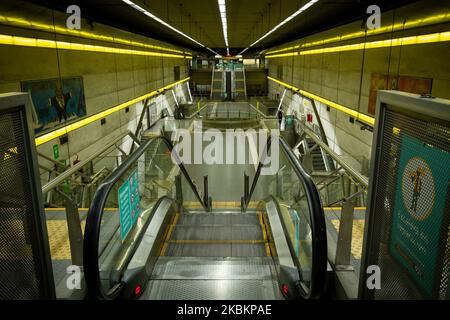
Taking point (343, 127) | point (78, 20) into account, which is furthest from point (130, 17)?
point (343, 127)

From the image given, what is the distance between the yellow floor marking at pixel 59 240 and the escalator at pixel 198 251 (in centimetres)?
47

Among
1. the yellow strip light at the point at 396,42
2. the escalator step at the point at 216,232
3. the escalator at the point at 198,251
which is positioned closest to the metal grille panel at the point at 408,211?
the escalator at the point at 198,251

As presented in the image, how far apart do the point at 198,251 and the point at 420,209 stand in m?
3.21

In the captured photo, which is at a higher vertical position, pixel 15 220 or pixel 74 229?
pixel 15 220

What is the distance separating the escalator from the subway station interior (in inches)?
0.7

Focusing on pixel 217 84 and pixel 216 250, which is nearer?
pixel 216 250

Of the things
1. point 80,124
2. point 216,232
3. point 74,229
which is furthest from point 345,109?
point 74,229

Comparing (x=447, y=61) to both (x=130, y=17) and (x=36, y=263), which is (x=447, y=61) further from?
(x=130, y=17)

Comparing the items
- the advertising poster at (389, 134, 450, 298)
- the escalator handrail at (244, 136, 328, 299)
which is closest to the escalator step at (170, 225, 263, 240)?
the escalator handrail at (244, 136, 328, 299)

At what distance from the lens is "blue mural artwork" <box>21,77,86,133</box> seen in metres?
6.25

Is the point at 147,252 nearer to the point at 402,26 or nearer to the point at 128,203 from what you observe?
the point at 128,203

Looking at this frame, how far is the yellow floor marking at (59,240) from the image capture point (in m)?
3.16

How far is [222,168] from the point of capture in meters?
12.0
